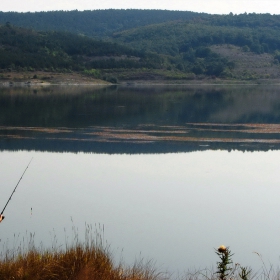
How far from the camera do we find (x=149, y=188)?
13422 millimetres

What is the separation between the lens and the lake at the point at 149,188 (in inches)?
378

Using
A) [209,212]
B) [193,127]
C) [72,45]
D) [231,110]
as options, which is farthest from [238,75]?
[209,212]

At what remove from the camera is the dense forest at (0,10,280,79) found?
87062 millimetres

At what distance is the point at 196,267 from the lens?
8664 mm

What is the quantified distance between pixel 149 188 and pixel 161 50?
118 m

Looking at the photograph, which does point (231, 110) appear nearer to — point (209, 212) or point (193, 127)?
point (193, 127)

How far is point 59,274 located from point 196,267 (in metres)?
2.40

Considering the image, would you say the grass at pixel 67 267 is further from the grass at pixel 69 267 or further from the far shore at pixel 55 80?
the far shore at pixel 55 80

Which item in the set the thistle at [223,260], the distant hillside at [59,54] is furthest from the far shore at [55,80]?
the thistle at [223,260]

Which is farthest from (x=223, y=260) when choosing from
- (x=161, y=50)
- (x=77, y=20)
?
(x=77, y=20)

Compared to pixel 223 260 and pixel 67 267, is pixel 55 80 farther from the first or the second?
pixel 223 260

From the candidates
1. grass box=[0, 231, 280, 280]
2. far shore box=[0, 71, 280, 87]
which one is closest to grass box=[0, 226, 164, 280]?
grass box=[0, 231, 280, 280]

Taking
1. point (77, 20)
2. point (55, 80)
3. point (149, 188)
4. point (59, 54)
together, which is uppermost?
point (77, 20)

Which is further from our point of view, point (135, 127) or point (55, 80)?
point (55, 80)
